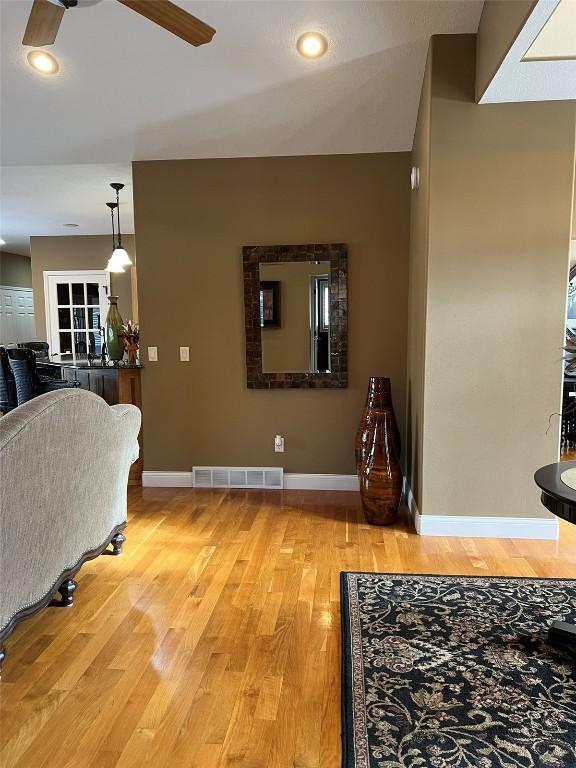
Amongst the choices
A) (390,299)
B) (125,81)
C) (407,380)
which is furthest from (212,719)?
(125,81)

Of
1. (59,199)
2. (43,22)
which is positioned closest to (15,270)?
(59,199)

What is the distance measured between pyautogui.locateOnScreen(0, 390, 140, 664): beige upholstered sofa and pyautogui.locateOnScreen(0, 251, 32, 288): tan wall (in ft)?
26.3

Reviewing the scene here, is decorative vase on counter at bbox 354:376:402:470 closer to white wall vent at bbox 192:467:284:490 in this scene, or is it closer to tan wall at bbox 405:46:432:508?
tan wall at bbox 405:46:432:508

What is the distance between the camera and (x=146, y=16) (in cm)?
230

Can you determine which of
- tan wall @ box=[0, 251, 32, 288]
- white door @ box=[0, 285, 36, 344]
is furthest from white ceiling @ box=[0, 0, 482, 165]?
tan wall @ box=[0, 251, 32, 288]

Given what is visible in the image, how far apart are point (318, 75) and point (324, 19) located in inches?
15.8

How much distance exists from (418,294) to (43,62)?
2.62 meters

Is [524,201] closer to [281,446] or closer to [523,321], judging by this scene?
[523,321]

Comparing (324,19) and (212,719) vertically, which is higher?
(324,19)

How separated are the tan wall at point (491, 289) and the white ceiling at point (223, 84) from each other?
0.37m

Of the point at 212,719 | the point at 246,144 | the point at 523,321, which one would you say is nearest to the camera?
the point at 212,719

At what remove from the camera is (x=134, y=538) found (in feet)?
10.9

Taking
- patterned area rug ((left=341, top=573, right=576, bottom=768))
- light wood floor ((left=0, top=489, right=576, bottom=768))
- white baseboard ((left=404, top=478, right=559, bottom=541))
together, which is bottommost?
light wood floor ((left=0, top=489, right=576, bottom=768))

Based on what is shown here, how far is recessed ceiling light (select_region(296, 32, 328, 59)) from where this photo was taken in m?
3.01
